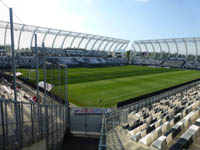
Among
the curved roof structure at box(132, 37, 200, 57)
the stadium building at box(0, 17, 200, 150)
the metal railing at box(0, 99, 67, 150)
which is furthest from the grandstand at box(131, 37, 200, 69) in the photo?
the metal railing at box(0, 99, 67, 150)

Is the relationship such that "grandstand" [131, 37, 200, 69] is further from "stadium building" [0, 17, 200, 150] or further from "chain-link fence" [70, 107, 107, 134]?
"chain-link fence" [70, 107, 107, 134]

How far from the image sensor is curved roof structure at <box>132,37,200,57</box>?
2655 inches

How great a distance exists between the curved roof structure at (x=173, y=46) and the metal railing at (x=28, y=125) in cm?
7289

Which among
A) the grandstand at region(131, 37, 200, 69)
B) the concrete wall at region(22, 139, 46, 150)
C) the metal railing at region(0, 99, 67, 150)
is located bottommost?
the concrete wall at region(22, 139, 46, 150)

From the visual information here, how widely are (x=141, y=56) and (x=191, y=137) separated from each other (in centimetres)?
8898

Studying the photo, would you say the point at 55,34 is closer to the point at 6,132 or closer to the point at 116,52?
the point at 116,52

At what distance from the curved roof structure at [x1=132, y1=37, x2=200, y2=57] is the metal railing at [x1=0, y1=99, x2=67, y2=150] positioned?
72.9 m

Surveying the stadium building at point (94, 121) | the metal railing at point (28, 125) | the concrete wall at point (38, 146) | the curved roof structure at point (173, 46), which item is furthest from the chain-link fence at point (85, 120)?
the curved roof structure at point (173, 46)

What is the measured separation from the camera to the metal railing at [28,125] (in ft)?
15.0

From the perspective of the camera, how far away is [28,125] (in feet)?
19.5

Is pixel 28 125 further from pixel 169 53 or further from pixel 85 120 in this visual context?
pixel 169 53

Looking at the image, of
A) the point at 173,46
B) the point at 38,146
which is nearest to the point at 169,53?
the point at 173,46

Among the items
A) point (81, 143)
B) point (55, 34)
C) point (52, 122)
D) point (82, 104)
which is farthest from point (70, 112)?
point (55, 34)

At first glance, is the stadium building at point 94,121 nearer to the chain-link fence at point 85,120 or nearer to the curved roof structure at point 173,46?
the chain-link fence at point 85,120
